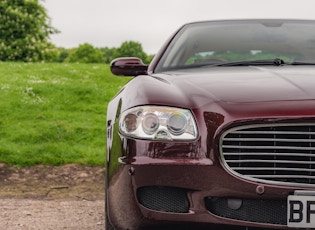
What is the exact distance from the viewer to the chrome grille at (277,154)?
322cm

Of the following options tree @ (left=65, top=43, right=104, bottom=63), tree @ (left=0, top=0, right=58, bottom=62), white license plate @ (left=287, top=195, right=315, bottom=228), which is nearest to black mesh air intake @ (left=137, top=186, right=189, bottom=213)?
white license plate @ (left=287, top=195, right=315, bottom=228)

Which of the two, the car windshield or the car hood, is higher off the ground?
the car windshield

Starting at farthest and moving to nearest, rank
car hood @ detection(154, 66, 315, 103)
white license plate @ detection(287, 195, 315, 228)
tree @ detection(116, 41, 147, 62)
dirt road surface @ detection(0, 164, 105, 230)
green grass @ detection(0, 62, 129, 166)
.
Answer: tree @ detection(116, 41, 147, 62)
green grass @ detection(0, 62, 129, 166)
dirt road surface @ detection(0, 164, 105, 230)
car hood @ detection(154, 66, 315, 103)
white license plate @ detection(287, 195, 315, 228)

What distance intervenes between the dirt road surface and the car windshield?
5.86 feet

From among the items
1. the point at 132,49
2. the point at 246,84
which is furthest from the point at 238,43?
the point at 132,49

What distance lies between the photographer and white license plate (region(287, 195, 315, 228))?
3143 millimetres

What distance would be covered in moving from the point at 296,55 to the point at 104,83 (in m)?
12.9

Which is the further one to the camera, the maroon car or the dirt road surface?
the dirt road surface

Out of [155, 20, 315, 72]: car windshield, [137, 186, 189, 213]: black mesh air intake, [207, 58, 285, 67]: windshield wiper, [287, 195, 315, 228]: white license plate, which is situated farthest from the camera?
[155, 20, 315, 72]: car windshield

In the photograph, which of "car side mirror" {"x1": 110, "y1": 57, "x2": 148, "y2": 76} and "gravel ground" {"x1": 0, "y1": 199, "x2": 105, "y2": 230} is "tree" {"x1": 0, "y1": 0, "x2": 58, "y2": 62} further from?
"car side mirror" {"x1": 110, "y1": 57, "x2": 148, "y2": 76}

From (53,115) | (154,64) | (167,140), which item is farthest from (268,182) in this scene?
(53,115)

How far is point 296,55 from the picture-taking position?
5.01 metres

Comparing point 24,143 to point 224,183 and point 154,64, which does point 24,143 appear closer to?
point 154,64

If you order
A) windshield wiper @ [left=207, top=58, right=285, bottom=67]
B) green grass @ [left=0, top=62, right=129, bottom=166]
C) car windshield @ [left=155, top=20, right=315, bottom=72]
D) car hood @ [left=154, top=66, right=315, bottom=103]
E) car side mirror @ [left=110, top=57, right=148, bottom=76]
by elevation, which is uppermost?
car windshield @ [left=155, top=20, right=315, bottom=72]
